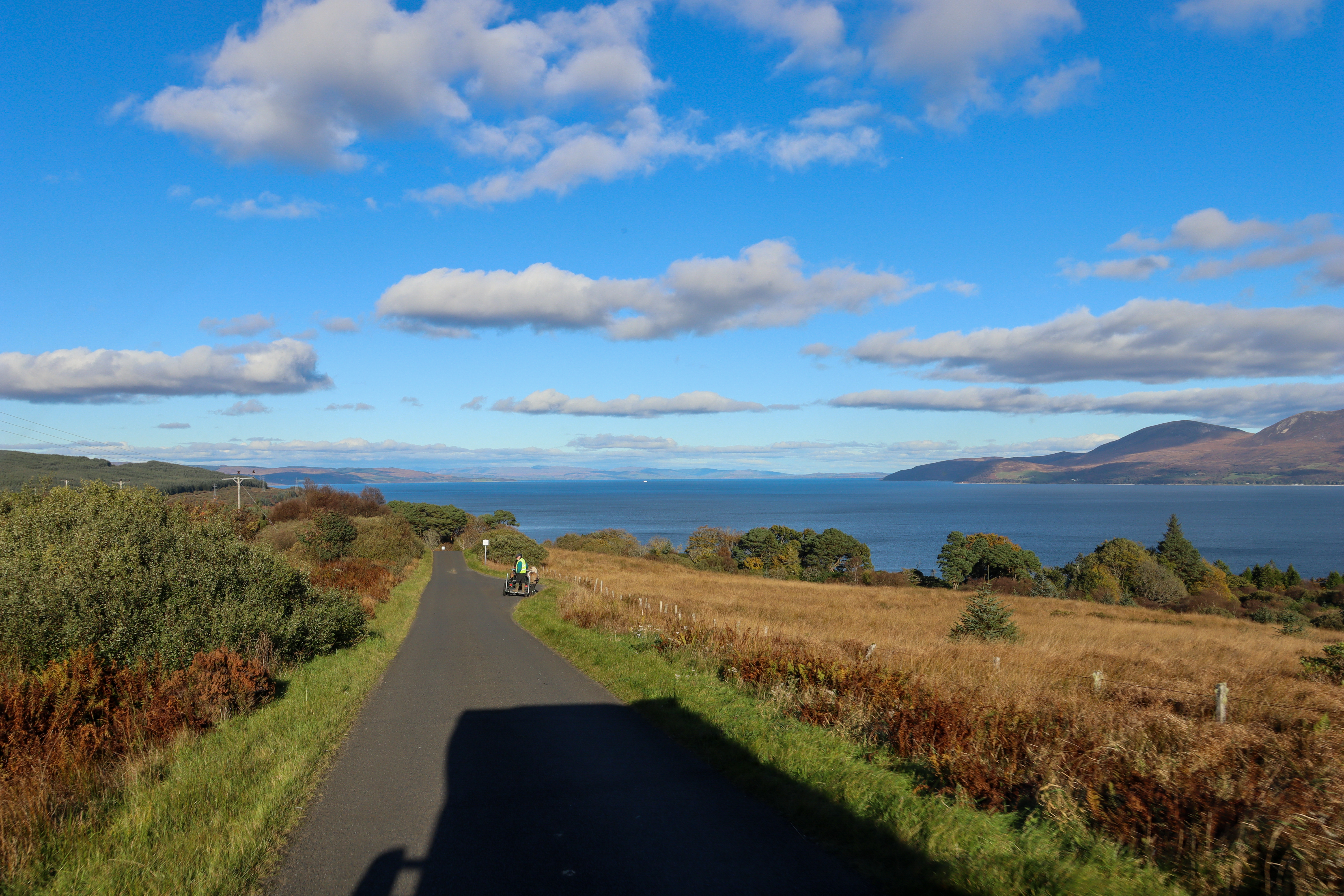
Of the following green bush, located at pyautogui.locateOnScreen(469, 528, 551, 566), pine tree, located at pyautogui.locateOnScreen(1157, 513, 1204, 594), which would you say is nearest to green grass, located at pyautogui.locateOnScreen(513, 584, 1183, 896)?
green bush, located at pyautogui.locateOnScreen(469, 528, 551, 566)

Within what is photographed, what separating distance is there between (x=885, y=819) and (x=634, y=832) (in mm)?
2013

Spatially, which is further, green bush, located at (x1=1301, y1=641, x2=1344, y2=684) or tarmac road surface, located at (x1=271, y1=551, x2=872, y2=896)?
green bush, located at (x1=1301, y1=641, x2=1344, y2=684)

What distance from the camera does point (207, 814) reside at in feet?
19.0

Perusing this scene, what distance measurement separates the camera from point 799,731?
25.8ft

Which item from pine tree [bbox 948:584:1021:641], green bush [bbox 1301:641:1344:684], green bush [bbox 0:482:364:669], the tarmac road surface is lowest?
pine tree [bbox 948:584:1021:641]

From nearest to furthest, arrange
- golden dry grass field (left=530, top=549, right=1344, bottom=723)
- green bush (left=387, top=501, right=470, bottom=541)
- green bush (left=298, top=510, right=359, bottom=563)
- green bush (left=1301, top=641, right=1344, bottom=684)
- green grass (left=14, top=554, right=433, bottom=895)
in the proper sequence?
green grass (left=14, top=554, right=433, bottom=895) < golden dry grass field (left=530, top=549, right=1344, bottom=723) < green bush (left=1301, top=641, right=1344, bottom=684) < green bush (left=298, top=510, right=359, bottom=563) < green bush (left=387, top=501, right=470, bottom=541)

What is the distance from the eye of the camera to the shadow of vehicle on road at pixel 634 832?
4.57 meters

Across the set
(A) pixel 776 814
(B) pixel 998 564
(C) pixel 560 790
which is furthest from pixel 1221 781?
(B) pixel 998 564

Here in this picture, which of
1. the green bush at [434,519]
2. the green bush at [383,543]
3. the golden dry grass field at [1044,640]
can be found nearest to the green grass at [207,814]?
the golden dry grass field at [1044,640]

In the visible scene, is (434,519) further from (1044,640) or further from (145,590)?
(145,590)

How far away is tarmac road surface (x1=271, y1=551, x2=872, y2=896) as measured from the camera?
4629 millimetres

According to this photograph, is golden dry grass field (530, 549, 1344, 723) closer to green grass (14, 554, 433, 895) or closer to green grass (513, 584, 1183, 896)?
green grass (513, 584, 1183, 896)

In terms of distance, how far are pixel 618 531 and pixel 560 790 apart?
8534 cm

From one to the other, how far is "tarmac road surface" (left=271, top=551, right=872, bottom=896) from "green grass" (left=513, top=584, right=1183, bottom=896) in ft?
0.92
